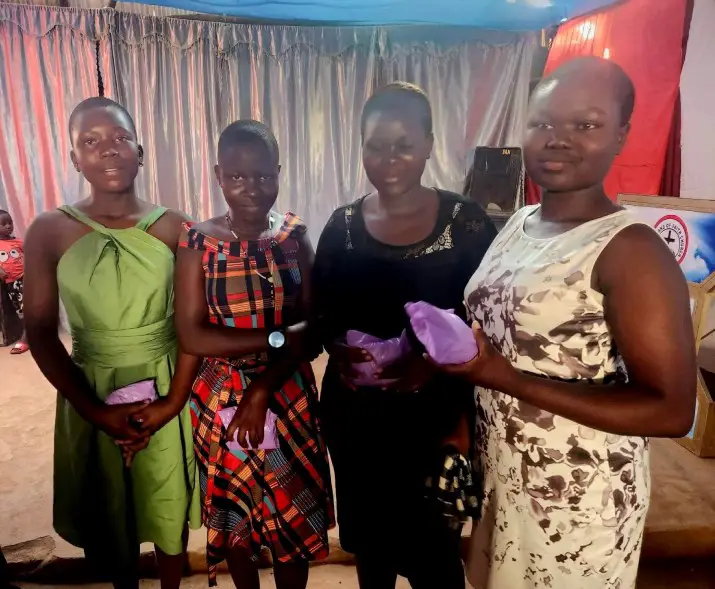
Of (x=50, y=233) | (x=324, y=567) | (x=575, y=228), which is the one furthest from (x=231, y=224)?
(x=324, y=567)

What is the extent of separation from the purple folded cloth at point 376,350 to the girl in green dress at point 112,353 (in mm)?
501

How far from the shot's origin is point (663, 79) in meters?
2.91

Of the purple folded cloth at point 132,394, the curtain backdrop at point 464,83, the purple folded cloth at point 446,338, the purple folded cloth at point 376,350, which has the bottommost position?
the purple folded cloth at point 132,394

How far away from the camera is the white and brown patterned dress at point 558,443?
3.23ft

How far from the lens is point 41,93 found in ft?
14.9

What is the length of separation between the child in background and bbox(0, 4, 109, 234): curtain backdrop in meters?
0.32

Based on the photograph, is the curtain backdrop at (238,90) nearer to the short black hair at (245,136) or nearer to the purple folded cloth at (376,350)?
the short black hair at (245,136)

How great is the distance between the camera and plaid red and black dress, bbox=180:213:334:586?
1.37m

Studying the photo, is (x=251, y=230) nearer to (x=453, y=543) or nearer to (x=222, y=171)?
(x=222, y=171)

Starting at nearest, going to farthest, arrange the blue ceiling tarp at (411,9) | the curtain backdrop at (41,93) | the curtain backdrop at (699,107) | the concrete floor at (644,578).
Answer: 1. the concrete floor at (644,578)
2. the curtain backdrop at (699,107)
3. the blue ceiling tarp at (411,9)
4. the curtain backdrop at (41,93)

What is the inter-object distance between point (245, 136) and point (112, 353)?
0.73 metres

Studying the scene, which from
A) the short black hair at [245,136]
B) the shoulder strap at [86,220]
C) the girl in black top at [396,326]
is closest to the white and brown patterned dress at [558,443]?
the girl in black top at [396,326]

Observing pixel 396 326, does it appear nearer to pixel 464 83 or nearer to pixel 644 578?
pixel 644 578

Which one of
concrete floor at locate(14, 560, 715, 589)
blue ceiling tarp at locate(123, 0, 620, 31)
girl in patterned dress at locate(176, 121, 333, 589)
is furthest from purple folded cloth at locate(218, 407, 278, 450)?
blue ceiling tarp at locate(123, 0, 620, 31)
